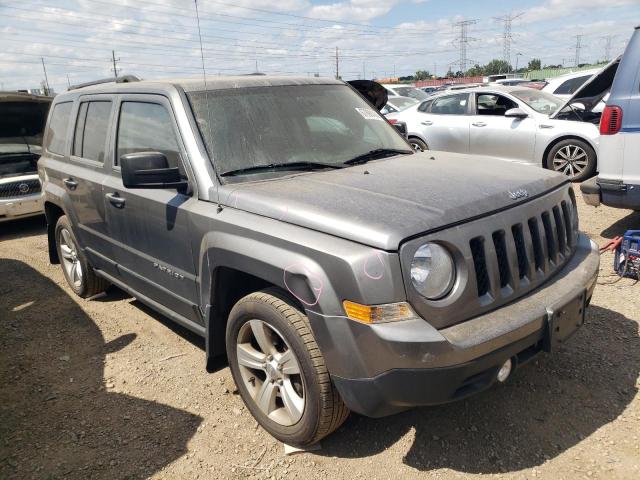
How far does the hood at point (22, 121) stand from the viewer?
27.7 ft

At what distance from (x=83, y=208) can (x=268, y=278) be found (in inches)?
99.6

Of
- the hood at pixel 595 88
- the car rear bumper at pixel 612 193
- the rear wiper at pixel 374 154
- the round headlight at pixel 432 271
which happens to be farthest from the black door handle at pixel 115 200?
the hood at pixel 595 88

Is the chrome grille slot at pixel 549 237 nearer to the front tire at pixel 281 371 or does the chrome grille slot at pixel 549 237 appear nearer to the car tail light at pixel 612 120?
the front tire at pixel 281 371

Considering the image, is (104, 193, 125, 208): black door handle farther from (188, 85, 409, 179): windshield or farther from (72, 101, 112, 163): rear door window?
(188, 85, 409, 179): windshield

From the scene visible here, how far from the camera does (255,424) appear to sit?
304 centimetres

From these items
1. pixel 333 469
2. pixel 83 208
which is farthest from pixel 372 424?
pixel 83 208

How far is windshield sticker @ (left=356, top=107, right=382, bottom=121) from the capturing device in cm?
388

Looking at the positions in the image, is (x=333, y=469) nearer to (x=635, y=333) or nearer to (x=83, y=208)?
(x=635, y=333)

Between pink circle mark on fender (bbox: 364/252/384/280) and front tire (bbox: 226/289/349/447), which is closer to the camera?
pink circle mark on fender (bbox: 364/252/384/280)

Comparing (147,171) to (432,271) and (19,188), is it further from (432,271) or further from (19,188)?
(19,188)

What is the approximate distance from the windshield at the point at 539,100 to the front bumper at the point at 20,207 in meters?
8.02

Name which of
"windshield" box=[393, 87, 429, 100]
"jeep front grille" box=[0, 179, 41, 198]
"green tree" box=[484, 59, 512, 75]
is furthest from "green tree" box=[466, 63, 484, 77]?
"jeep front grille" box=[0, 179, 41, 198]

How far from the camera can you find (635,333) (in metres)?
3.70

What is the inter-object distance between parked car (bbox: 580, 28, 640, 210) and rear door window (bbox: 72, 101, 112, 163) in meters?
4.62
